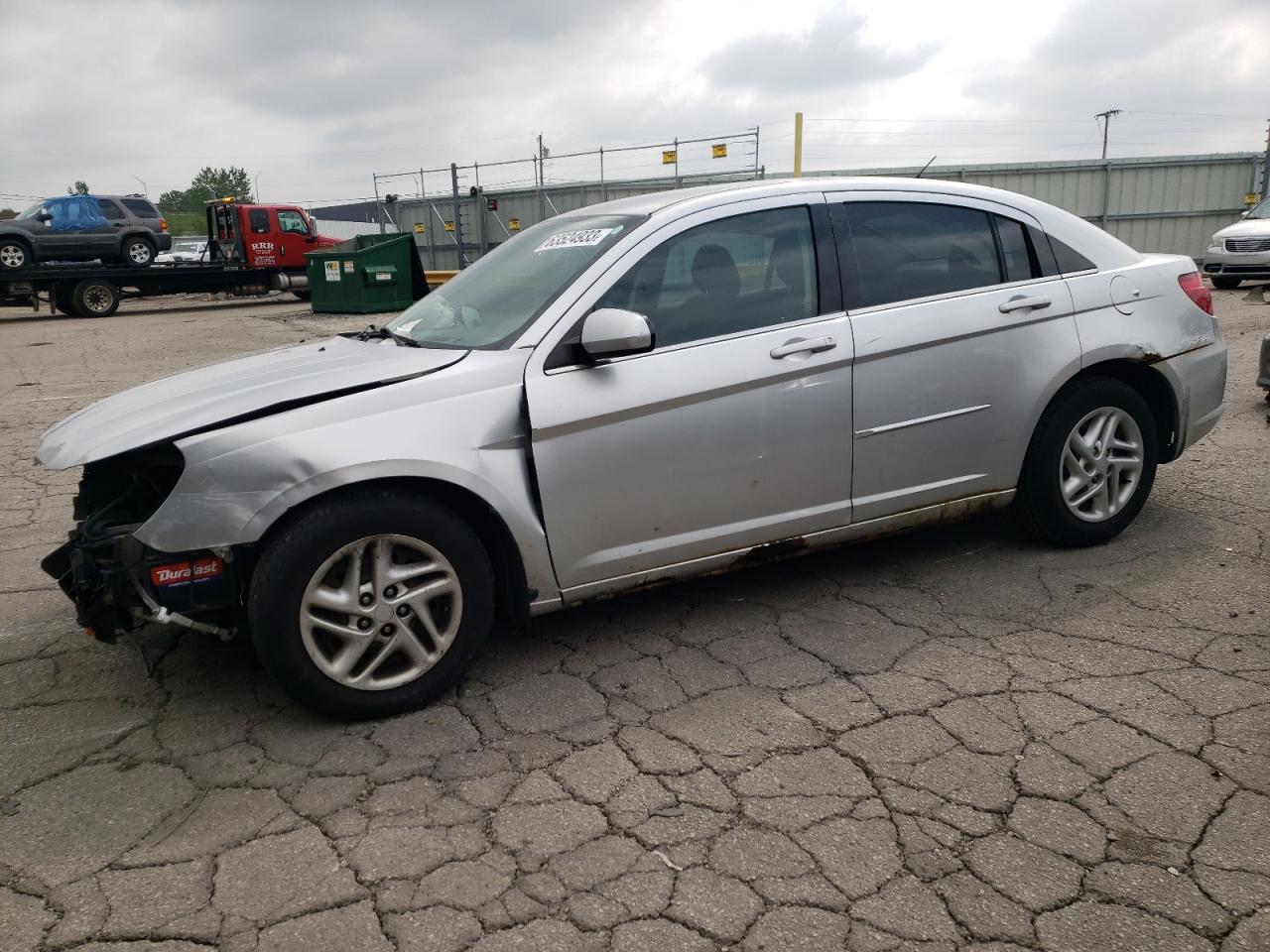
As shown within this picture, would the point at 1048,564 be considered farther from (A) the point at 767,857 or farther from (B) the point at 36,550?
(B) the point at 36,550

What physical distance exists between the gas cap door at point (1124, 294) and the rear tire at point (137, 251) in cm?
2306

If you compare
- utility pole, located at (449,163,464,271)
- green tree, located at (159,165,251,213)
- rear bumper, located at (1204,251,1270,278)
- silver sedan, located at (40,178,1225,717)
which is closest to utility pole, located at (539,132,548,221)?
utility pole, located at (449,163,464,271)

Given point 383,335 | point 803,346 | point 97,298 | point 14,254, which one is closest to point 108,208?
point 97,298

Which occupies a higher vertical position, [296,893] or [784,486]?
[784,486]

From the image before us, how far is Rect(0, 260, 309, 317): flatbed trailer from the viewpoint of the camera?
20766 millimetres

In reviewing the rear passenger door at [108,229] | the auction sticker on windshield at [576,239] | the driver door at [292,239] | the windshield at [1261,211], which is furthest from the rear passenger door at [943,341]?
the driver door at [292,239]

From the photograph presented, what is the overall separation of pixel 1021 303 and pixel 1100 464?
83 cm

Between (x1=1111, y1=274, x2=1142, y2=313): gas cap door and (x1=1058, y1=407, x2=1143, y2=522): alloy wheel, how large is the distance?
0.44m

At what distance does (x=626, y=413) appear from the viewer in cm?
331

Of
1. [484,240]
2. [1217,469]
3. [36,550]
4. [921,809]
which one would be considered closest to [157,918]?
[921,809]

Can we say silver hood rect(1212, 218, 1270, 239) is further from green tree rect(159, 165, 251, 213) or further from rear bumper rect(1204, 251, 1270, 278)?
green tree rect(159, 165, 251, 213)

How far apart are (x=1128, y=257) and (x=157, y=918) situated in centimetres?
437

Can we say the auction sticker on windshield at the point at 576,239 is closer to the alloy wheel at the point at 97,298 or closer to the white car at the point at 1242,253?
the white car at the point at 1242,253

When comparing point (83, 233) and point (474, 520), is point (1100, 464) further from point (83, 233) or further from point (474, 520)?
point (83, 233)
